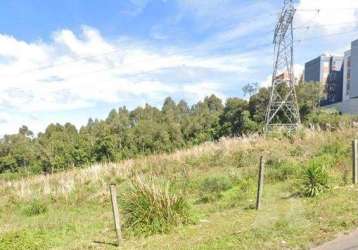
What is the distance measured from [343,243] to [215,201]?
550 cm

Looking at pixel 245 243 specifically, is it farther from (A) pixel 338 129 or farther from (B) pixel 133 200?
(A) pixel 338 129

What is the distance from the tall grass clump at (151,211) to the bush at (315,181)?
10.4ft

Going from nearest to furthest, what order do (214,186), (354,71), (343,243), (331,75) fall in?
(343,243)
(214,186)
(354,71)
(331,75)

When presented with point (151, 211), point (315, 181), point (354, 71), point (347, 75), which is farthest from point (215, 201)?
point (347, 75)

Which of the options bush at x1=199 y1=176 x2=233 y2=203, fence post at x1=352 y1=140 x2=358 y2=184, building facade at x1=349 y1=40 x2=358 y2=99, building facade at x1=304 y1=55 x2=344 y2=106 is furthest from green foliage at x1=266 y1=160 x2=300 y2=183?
building facade at x1=304 y1=55 x2=344 y2=106

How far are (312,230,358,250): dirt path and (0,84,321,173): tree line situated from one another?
31.7m

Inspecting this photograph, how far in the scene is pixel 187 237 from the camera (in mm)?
7359

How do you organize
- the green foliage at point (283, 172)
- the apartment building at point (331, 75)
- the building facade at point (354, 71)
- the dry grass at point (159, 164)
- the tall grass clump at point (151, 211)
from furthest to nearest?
the apartment building at point (331, 75) < the building facade at point (354, 71) < the dry grass at point (159, 164) < the green foliage at point (283, 172) < the tall grass clump at point (151, 211)

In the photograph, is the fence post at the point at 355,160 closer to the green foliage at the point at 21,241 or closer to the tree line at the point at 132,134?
the green foliage at the point at 21,241

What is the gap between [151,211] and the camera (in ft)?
26.6

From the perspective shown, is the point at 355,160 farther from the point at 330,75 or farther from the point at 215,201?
the point at 330,75

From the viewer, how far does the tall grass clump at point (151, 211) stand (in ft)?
26.3

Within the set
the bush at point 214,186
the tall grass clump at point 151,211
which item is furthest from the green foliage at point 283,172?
the tall grass clump at point 151,211

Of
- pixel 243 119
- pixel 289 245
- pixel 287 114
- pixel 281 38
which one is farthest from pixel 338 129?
pixel 243 119
